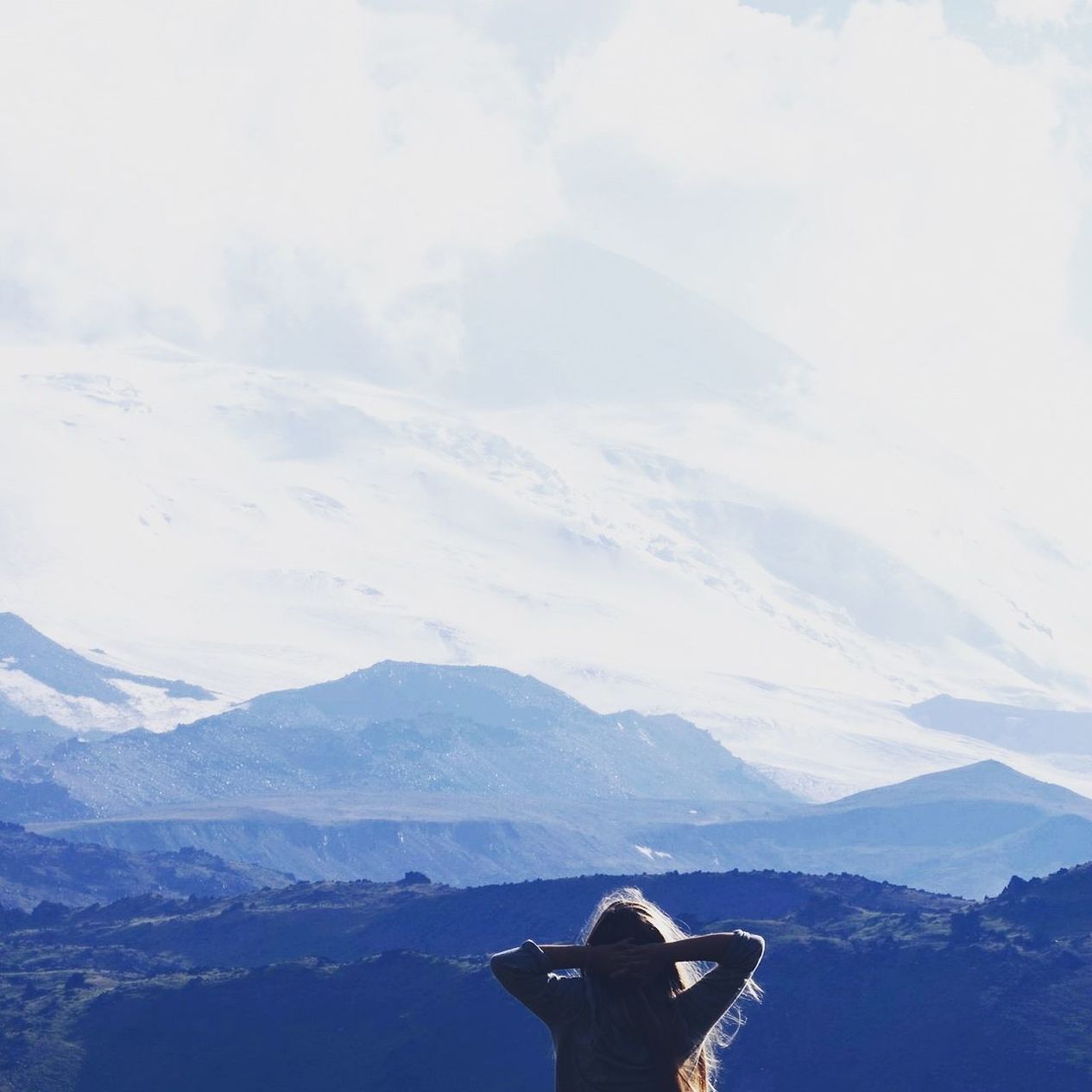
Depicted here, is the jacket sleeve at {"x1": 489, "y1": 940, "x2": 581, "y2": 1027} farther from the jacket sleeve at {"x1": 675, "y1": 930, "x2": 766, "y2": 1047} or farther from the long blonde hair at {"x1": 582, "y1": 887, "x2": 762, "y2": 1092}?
the jacket sleeve at {"x1": 675, "y1": 930, "x2": 766, "y2": 1047}

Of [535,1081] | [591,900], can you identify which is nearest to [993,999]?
[535,1081]

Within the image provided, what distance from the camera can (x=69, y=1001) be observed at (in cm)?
12175

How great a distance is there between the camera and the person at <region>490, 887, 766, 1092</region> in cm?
1178

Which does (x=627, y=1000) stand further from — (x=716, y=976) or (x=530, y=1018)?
(x=530, y=1018)

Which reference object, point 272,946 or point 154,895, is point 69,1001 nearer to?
point 272,946

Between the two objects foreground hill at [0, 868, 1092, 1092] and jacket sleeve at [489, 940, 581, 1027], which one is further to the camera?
foreground hill at [0, 868, 1092, 1092]

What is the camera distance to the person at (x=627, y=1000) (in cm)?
1178

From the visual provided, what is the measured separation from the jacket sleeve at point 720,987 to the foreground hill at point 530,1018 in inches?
3684

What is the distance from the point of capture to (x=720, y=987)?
11.7 m

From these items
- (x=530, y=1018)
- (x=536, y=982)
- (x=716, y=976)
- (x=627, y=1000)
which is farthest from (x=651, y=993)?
(x=530, y=1018)

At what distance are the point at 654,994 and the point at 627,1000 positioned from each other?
15cm

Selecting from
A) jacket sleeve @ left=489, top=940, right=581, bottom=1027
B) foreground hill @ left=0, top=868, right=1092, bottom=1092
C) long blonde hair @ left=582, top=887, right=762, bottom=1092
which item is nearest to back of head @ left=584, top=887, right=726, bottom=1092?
long blonde hair @ left=582, top=887, right=762, bottom=1092

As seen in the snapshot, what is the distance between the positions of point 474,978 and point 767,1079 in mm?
18822

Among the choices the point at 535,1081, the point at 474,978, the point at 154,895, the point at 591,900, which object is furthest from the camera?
the point at 154,895
